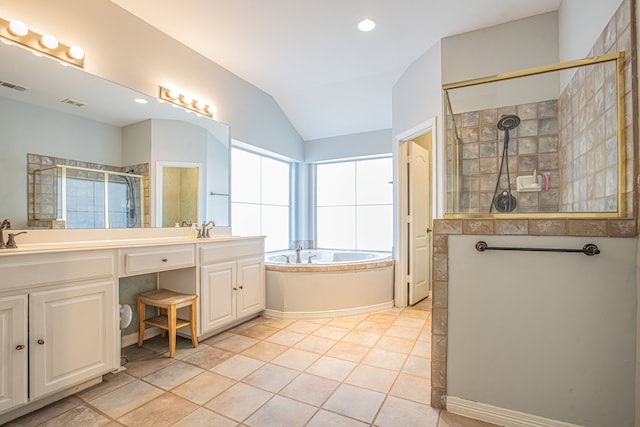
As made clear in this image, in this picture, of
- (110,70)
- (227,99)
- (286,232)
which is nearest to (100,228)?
(110,70)

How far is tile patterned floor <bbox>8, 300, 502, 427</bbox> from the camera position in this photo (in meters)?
1.57

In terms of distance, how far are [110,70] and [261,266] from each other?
204cm

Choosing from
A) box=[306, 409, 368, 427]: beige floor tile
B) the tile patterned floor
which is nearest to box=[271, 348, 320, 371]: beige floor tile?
the tile patterned floor

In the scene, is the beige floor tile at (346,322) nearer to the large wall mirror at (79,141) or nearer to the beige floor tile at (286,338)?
the beige floor tile at (286,338)

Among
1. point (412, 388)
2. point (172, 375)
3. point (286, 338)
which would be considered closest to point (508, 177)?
point (412, 388)

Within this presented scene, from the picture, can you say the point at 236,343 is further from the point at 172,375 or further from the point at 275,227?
the point at 275,227

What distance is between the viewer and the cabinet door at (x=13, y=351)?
4.80 ft

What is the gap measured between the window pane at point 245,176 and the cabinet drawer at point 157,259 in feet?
5.05

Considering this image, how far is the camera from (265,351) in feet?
7.79

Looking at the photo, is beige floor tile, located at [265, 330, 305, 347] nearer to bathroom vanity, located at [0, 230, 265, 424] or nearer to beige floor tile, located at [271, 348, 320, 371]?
beige floor tile, located at [271, 348, 320, 371]

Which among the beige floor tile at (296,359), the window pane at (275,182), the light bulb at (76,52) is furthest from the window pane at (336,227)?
the light bulb at (76,52)

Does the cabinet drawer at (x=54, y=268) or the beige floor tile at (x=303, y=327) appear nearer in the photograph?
the cabinet drawer at (x=54, y=268)

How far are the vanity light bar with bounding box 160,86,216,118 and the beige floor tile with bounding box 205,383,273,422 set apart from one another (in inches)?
91.9

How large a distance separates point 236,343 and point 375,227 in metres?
2.59
